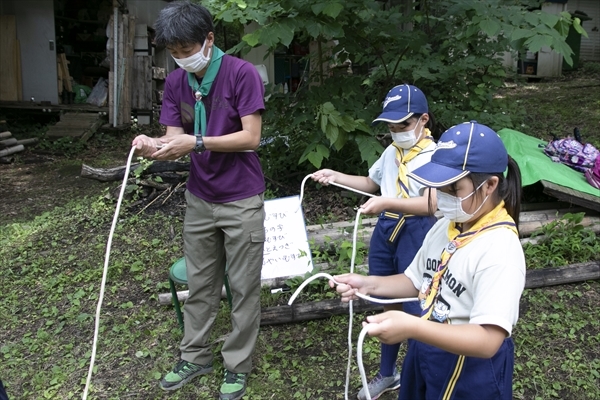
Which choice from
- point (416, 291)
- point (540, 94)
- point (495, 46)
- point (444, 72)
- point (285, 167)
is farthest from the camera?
point (540, 94)

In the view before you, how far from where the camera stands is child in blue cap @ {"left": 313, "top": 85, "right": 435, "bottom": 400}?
240 cm

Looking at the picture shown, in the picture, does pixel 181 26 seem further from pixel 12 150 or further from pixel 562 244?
pixel 12 150

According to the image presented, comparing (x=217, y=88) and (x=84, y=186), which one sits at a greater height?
(x=217, y=88)

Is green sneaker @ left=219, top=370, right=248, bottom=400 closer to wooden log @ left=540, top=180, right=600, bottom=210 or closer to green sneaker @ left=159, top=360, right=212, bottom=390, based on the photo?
green sneaker @ left=159, top=360, right=212, bottom=390

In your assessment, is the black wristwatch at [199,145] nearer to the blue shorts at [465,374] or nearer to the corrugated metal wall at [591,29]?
the blue shorts at [465,374]

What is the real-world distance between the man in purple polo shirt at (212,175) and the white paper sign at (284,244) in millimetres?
972

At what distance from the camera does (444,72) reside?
15.7ft

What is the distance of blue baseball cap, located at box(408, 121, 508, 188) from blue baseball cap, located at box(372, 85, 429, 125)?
0.93 metres

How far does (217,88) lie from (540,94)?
34.5 ft

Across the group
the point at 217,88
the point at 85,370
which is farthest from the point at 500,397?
the point at 85,370

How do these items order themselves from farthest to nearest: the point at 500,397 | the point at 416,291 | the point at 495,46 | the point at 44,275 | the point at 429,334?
the point at 495,46 → the point at 44,275 → the point at 416,291 → the point at 500,397 → the point at 429,334

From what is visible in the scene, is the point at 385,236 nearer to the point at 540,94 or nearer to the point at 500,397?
the point at 500,397

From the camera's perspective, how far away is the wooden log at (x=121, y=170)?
566cm

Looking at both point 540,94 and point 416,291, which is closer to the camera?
point 416,291
